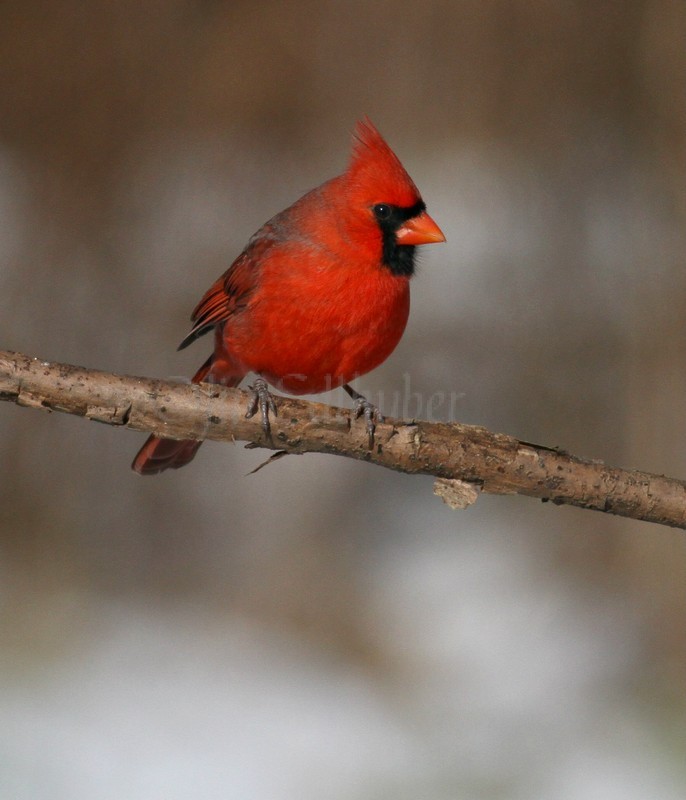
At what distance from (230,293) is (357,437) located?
459 millimetres

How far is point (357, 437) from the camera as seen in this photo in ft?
4.62

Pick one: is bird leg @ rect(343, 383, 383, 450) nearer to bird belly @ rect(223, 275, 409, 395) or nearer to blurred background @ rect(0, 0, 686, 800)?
bird belly @ rect(223, 275, 409, 395)

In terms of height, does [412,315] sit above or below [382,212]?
above

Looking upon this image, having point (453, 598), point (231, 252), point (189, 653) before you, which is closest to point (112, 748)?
point (189, 653)

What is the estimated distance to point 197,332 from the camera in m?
1.77

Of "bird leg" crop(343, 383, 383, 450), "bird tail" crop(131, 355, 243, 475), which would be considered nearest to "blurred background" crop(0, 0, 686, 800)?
"bird tail" crop(131, 355, 243, 475)

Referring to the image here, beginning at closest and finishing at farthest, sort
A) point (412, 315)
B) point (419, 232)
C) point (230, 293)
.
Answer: point (419, 232), point (230, 293), point (412, 315)

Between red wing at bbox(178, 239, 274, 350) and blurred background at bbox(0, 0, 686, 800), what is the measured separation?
114cm

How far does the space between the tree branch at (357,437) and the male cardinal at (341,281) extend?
0.12 meters

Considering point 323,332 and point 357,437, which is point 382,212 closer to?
point 323,332

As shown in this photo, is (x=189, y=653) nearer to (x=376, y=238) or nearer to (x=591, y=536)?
(x=591, y=536)

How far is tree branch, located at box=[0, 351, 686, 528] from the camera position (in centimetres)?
128

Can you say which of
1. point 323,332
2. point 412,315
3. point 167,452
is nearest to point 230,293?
point 323,332

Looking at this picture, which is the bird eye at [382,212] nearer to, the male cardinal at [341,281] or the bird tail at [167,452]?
the male cardinal at [341,281]
